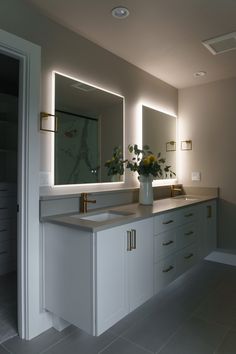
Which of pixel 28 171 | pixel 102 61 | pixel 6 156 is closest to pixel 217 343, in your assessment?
pixel 28 171

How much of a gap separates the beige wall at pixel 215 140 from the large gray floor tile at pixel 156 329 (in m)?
1.54

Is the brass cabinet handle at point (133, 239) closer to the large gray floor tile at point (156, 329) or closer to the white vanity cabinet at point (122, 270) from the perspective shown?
the white vanity cabinet at point (122, 270)

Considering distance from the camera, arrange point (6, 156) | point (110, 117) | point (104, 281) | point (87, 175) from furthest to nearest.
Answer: point (6, 156)
point (110, 117)
point (87, 175)
point (104, 281)

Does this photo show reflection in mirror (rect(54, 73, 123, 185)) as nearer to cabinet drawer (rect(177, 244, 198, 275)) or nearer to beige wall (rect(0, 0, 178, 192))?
beige wall (rect(0, 0, 178, 192))

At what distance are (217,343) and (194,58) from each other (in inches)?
101

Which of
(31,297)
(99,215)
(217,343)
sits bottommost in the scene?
(217,343)

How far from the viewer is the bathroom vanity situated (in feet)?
5.32

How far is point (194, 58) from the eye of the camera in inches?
107

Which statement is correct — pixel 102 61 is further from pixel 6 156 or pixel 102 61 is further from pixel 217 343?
pixel 217 343

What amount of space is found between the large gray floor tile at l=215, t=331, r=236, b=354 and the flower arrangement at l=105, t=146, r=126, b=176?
1620mm

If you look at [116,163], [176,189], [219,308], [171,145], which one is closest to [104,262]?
[116,163]

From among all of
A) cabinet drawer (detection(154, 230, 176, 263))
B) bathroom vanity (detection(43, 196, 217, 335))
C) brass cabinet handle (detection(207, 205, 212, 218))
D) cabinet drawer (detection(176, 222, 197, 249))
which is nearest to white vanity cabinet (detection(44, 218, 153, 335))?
bathroom vanity (detection(43, 196, 217, 335))

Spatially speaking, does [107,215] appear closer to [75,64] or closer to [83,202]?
[83,202]

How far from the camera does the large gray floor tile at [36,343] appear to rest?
1.73 meters
